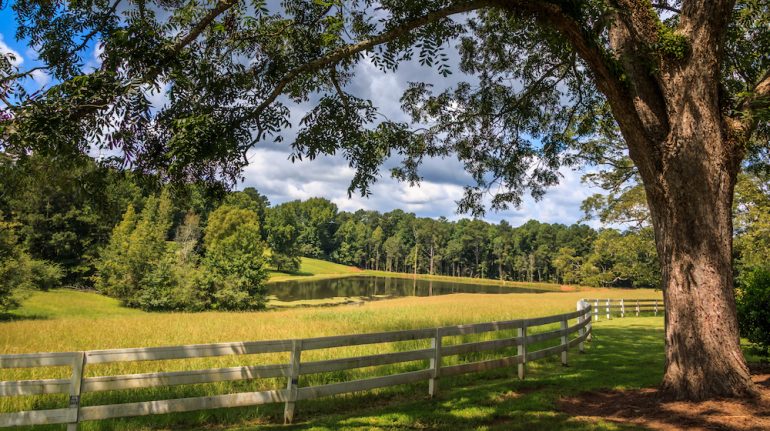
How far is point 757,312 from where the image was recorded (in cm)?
955

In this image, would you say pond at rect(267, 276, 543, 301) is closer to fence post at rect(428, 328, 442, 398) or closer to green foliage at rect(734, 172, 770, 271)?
green foliage at rect(734, 172, 770, 271)

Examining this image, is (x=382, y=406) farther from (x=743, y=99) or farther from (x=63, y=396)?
(x=743, y=99)

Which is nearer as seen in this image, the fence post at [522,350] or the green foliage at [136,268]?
the fence post at [522,350]

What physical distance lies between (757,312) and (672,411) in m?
5.28

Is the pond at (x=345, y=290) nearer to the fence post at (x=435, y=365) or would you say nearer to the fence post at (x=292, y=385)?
the fence post at (x=435, y=365)

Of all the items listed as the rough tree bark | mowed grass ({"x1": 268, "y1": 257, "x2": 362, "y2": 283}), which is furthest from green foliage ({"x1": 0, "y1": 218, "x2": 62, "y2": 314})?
mowed grass ({"x1": 268, "y1": 257, "x2": 362, "y2": 283})

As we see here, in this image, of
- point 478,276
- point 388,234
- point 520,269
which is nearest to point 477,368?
point 520,269

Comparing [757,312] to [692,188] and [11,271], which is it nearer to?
[692,188]

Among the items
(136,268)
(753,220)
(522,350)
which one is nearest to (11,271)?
(136,268)

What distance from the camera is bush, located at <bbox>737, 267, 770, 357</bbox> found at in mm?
9469

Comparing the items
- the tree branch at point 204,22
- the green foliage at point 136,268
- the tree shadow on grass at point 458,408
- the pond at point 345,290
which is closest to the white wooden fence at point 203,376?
the tree shadow on grass at point 458,408

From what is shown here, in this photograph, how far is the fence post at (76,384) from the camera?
204 inches

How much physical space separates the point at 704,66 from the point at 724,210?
2363 millimetres

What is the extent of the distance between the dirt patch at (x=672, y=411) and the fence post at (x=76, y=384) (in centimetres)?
666
